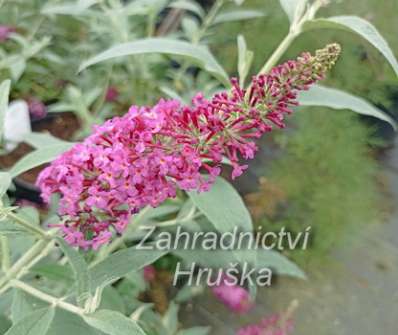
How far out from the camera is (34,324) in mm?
614

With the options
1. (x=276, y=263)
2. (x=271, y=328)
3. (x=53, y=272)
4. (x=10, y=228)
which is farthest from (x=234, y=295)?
(x=10, y=228)

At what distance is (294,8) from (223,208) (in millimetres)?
315

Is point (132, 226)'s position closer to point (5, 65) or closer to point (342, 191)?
point (5, 65)

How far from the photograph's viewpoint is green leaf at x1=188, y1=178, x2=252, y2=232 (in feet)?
2.26

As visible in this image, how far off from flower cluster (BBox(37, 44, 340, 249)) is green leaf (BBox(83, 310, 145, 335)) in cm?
11

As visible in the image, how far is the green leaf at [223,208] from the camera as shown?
69 centimetres

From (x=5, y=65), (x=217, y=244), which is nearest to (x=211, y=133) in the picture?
Result: (x=217, y=244)

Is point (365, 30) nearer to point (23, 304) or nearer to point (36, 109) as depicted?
point (23, 304)

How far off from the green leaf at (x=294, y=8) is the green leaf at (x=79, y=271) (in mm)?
448

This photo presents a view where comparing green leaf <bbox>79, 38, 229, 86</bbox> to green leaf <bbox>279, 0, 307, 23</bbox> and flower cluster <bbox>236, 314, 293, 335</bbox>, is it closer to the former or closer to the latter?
green leaf <bbox>279, 0, 307, 23</bbox>

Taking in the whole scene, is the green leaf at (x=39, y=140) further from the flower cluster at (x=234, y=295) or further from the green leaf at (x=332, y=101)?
the flower cluster at (x=234, y=295)

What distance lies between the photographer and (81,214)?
0.64m

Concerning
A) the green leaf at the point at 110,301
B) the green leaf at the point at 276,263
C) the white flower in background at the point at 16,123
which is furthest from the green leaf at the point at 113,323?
the white flower in background at the point at 16,123

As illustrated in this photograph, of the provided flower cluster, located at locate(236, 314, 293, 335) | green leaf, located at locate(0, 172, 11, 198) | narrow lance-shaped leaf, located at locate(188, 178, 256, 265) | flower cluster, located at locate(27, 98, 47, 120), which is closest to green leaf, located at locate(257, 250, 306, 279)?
flower cluster, located at locate(236, 314, 293, 335)
